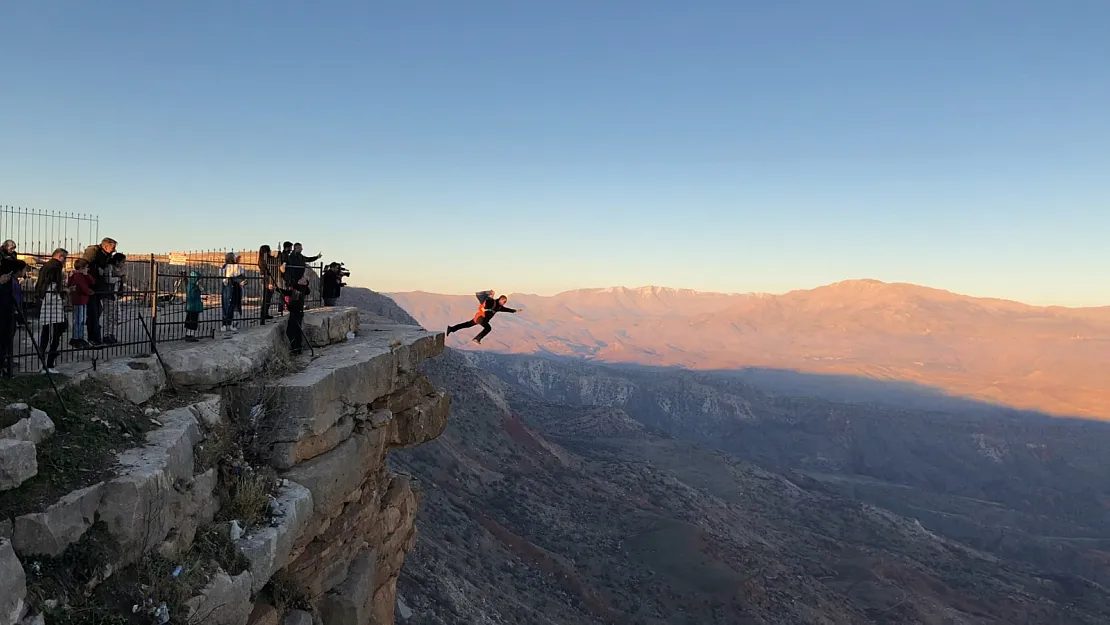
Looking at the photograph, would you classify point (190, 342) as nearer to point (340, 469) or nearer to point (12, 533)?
point (340, 469)

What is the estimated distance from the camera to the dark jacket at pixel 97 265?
8.79 meters

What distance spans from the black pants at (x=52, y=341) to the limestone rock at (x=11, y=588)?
3355 millimetres

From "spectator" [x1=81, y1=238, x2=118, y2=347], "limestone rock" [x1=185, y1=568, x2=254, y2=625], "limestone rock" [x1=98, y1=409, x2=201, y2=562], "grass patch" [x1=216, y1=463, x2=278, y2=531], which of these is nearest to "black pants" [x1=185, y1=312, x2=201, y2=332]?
"spectator" [x1=81, y1=238, x2=118, y2=347]

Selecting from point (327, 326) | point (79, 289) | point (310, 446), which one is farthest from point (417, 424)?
point (79, 289)

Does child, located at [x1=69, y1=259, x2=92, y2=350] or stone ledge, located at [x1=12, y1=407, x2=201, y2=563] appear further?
child, located at [x1=69, y1=259, x2=92, y2=350]

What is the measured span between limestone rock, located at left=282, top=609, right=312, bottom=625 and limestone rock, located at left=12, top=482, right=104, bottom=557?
337 cm

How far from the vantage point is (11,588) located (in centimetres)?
416

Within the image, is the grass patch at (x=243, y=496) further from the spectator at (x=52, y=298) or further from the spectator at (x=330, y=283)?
the spectator at (x=330, y=283)

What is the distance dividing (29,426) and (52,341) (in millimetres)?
3058

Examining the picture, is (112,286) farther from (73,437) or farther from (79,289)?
(73,437)

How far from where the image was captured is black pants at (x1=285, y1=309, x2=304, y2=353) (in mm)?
10477

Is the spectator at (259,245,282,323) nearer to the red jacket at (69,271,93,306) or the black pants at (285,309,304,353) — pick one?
the black pants at (285,309,304,353)

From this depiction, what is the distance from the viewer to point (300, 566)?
8.29 metres

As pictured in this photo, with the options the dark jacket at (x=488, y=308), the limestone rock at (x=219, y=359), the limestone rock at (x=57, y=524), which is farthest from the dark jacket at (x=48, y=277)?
the dark jacket at (x=488, y=308)
